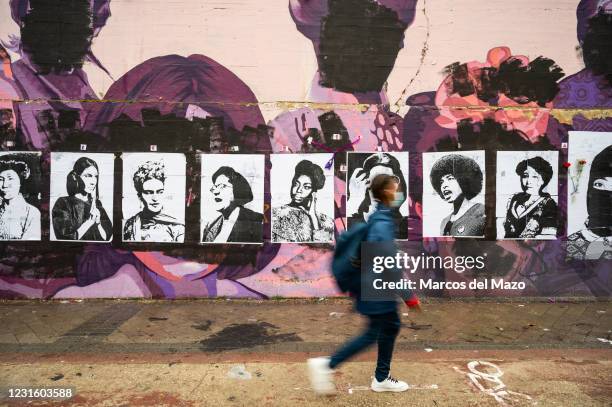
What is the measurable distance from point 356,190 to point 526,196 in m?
2.93

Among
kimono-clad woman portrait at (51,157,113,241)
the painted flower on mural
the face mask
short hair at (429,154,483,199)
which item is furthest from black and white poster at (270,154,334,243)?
the face mask

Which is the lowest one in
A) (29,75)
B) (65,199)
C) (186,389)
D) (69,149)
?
A: (186,389)

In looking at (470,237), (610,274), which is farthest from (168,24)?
(610,274)

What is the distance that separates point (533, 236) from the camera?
7176 mm

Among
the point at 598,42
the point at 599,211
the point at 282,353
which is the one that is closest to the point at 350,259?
the point at 282,353

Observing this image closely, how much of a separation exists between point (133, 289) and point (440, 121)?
19.5ft

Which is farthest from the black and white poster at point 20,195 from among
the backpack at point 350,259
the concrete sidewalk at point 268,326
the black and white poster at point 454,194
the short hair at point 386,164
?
the black and white poster at point 454,194

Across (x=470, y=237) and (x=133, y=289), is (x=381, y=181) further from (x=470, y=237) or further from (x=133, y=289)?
(x=133, y=289)

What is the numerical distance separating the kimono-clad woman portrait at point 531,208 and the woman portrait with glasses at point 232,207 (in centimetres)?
438

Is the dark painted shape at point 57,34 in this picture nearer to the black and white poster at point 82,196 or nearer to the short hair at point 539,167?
the black and white poster at point 82,196

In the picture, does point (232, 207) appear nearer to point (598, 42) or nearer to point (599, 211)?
point (599, 211)

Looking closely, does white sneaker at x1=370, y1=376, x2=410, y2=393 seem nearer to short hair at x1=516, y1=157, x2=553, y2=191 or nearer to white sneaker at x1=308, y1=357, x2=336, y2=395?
white sneaker at x1=308, y1=357, x2=336, y2=395

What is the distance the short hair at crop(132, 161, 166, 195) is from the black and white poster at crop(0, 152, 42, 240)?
1.63 m

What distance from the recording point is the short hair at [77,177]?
704cm
